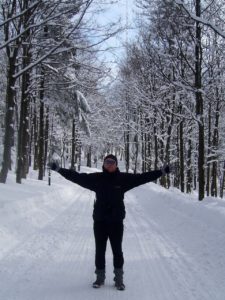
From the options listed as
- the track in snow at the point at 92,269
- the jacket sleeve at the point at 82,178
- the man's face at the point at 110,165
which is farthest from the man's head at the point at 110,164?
the track in snow at the point at 92,269

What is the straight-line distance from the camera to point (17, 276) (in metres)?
6.42

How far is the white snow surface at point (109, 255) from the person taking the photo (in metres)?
5.85

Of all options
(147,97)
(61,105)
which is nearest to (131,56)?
(147,97)

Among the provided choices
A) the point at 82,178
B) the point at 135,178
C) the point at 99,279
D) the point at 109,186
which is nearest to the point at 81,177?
the point at 82,178

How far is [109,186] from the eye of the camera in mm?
6281

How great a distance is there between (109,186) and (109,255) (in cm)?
258

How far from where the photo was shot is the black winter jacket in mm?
6203

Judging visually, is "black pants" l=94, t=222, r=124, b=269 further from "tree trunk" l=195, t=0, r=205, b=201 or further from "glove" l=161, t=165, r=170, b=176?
"tree trunk" l=195, t=0, r=205, b=201

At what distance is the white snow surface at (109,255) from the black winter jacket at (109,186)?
108cm

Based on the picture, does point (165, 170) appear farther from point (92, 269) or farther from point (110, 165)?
point (92, 269)

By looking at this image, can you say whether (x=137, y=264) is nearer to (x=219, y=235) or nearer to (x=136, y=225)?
(x=219, y=235)

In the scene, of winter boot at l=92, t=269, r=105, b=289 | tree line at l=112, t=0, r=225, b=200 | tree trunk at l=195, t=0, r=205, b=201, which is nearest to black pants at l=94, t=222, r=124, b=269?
winter boot at l=92, t=269, r=105, b=289

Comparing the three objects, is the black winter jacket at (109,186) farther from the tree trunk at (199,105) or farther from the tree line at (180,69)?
the tree trunk at (199,105)

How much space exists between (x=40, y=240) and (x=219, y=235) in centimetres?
408
